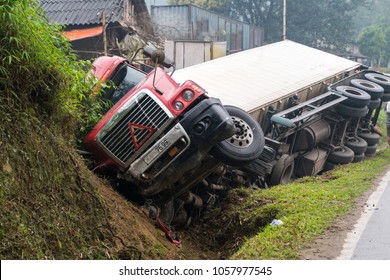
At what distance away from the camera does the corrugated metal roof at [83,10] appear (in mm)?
18188

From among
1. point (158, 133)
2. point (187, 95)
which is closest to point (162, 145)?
point (158, 133)

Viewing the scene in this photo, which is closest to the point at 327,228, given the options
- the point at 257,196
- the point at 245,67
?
the point at 257,196

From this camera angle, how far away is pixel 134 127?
7059 mm

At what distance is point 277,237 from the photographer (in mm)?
6223

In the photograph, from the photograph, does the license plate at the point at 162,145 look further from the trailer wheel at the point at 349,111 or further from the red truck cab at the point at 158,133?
the trailer wheel at the point at 349,111

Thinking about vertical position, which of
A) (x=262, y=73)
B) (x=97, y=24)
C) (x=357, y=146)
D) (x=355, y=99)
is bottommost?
(x=357, y=146)

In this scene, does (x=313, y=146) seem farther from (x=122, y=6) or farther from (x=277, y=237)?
(x=122, y=6)

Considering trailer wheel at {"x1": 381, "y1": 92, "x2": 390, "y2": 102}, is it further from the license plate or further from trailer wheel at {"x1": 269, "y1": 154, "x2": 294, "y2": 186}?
the license plate

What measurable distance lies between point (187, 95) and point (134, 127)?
760 millimetres

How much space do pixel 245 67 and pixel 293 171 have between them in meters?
3.06

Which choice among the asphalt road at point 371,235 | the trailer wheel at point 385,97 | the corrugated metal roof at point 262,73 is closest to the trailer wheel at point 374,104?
the trailer wheel at point 385,97

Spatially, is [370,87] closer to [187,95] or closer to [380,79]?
[380,79]

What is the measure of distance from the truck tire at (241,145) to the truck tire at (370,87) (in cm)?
713

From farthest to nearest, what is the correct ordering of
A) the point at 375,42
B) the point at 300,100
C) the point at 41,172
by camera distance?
the point at 375,42
the point at 300,100
the point at 41,172
